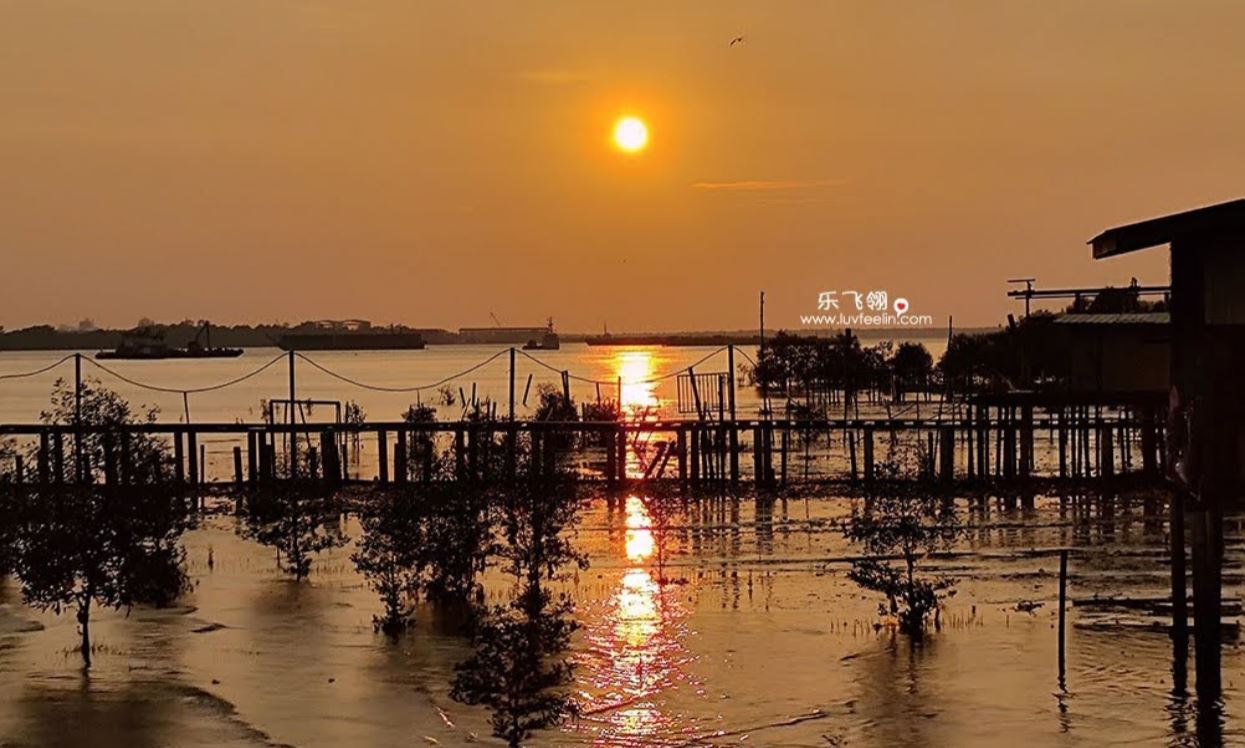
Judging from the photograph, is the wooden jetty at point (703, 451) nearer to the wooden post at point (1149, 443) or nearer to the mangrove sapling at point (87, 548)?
the wooden post at point (1149, 443)

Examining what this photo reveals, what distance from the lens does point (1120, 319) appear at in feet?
118

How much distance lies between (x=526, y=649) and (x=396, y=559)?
28.9ft

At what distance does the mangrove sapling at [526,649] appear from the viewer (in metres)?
14.4

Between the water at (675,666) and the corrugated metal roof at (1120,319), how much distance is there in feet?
30.1

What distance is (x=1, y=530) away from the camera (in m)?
23.3

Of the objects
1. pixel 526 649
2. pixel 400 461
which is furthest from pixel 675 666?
pixel 400 461

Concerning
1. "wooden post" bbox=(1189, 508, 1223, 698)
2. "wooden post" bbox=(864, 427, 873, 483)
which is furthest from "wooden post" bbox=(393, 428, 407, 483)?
"wooden post" bbox=(1189, 508, 1223, 698)

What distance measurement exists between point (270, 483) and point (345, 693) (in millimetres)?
16549

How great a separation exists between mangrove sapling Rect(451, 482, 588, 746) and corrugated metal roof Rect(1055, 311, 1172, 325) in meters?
16.4

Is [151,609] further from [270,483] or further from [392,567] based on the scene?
[270,483]

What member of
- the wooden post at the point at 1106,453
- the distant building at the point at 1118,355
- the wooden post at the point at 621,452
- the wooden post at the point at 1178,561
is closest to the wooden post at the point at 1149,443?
the wooden post at the point at 1106,453

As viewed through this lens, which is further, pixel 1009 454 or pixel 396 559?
pixel 1009 454

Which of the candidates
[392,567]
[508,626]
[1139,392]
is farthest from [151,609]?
[1139,392]

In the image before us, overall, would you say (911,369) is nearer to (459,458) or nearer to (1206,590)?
(459,458)
